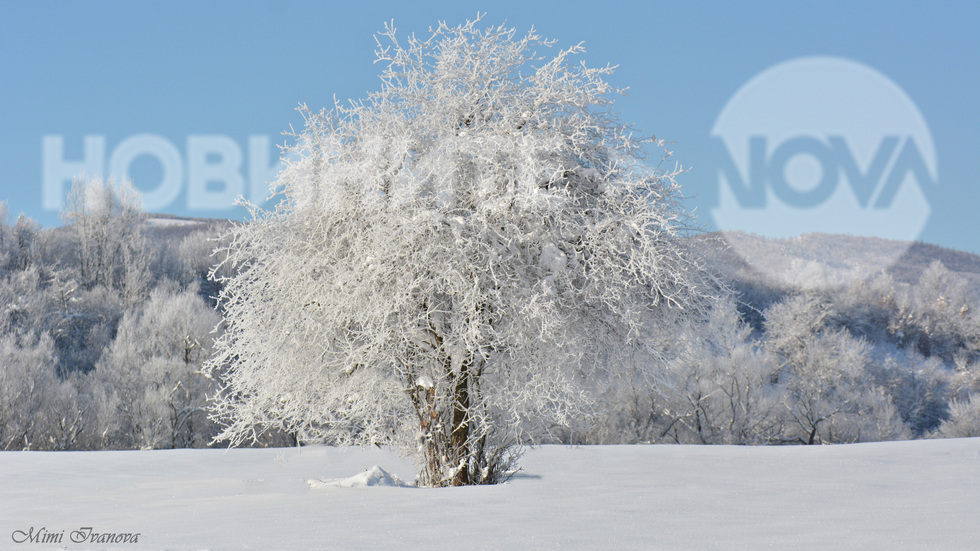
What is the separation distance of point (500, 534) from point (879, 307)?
264 feet

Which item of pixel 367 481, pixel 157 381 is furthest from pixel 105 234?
pixel 367 481

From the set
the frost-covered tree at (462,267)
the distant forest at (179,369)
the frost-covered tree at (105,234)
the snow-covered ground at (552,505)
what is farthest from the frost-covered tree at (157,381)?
the frost-covered tree at (462,267)

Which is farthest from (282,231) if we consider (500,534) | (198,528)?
(500,534)

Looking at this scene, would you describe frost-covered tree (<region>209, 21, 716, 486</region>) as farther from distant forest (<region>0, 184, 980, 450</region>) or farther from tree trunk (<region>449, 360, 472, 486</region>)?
distant forest (<region>0, 184, 980, 450</region>)

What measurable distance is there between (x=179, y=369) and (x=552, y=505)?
3356 cm

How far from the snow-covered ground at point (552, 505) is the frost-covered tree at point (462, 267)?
1.31 m

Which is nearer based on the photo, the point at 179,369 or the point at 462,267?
the point at 462,267

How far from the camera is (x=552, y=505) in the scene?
793 cm

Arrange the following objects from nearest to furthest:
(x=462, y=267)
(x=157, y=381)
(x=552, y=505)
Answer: (x=552, y=505), (x=462, y=267), (x=157, y=381)

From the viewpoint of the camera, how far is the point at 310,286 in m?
10.3

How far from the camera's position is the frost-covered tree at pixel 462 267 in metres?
9.60

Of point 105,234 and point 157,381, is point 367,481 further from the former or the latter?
point 105,234

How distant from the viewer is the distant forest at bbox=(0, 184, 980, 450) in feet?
118

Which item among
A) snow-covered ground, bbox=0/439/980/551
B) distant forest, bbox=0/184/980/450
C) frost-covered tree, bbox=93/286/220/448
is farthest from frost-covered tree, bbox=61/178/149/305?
snow-covered ground, bbox=0/439/980/551
